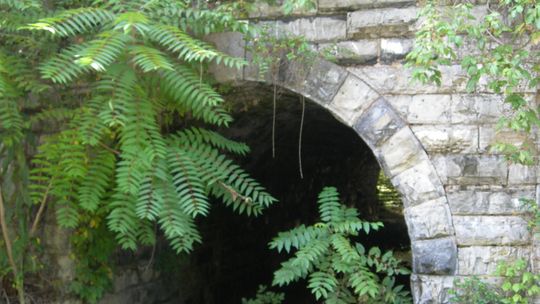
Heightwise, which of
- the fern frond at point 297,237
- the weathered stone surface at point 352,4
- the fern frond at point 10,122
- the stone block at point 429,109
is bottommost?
→ the fern frond at point 297,237

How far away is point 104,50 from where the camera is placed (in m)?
3.75

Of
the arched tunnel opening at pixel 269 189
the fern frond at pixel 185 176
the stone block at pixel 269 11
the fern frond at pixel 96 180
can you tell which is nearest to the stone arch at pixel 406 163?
the stone block at pixel 269 11

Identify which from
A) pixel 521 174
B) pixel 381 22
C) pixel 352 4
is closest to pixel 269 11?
pixel 352 4

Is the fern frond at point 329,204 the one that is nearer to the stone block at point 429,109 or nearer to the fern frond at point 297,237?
the fern frond at point 297,237

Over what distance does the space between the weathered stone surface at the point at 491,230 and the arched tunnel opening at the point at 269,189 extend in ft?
5.04

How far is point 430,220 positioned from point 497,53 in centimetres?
109

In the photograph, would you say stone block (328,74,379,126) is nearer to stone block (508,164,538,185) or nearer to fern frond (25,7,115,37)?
stone block (508,164,538,185)

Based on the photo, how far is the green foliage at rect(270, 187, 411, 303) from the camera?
13.8 ft

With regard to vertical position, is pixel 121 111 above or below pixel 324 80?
below

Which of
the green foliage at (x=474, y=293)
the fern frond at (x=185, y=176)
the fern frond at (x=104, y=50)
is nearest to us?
the fern frond at (x=104, y=50)

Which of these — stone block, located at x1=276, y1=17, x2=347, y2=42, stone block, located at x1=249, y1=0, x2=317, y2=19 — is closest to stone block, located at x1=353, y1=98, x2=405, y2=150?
stone block, located at x1=276, y1=17, x2=347, y2=42

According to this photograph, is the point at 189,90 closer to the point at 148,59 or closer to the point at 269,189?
the point at 148,59

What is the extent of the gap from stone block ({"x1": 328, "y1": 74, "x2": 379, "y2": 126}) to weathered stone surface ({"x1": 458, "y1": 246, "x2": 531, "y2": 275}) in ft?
3.49

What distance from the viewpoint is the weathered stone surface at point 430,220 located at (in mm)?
4168
